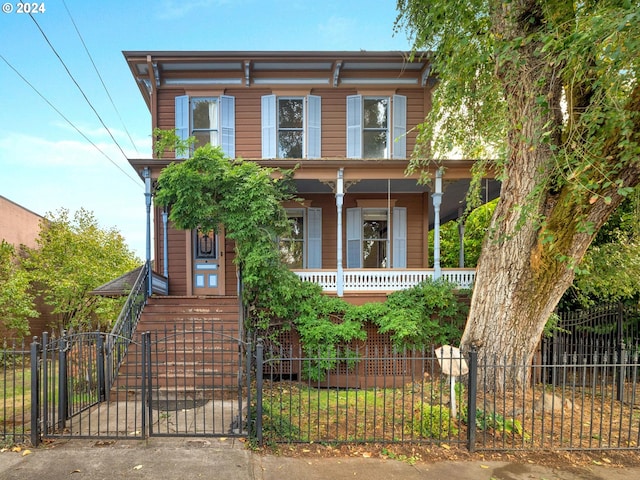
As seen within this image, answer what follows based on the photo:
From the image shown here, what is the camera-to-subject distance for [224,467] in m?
4.04

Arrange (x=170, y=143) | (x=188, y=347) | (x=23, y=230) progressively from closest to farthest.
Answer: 1. (x=188, y=347)
2. (x=170, y=143)
3. (x=23, y=230)

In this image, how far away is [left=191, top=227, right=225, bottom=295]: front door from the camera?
34.3ft

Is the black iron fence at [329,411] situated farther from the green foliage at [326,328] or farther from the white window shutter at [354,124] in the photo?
the white window shutter at [354,124]

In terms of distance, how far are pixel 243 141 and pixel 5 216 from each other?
8.64 meters

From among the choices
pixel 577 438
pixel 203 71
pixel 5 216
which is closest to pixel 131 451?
pixel 577 438

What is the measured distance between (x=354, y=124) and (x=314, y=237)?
3.71m

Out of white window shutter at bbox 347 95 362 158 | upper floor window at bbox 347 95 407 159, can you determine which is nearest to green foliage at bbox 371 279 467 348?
upper floor window at bbox 347 95 407 159

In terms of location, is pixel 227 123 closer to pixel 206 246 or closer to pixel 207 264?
pixel 206 246

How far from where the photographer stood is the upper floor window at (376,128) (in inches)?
425

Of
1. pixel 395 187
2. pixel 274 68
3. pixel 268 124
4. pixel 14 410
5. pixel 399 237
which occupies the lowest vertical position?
pixel 14 410

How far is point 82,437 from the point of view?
15.2 ft

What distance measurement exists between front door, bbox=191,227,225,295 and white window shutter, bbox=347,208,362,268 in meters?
3.90

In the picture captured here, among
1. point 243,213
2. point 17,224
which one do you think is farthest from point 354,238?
point 17,224

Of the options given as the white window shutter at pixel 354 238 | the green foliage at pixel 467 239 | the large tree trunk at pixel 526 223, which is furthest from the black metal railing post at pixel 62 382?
the green foliage at pixel 467 239
